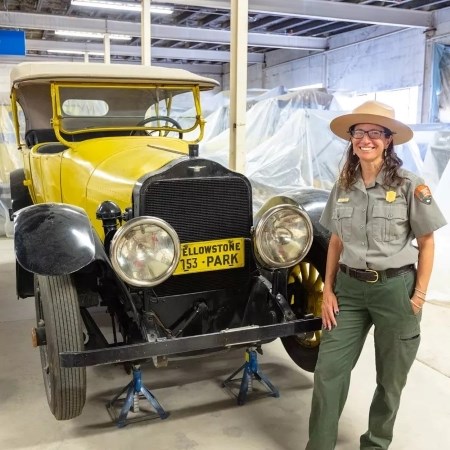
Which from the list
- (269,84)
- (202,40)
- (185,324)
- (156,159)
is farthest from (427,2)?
(185,324)

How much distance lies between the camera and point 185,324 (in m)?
2.69

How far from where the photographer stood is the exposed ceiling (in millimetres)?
10102

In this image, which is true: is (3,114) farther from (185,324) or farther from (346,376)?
(346,376)

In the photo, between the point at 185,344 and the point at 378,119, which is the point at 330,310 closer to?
the point at 185,344

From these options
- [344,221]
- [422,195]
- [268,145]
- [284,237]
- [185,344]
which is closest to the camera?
[422,195]

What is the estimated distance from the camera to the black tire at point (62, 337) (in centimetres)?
240

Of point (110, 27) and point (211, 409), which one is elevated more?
point (110, 27)

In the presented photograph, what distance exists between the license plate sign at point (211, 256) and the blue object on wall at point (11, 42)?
9.06 metres

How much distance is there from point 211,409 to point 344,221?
4.44 feet

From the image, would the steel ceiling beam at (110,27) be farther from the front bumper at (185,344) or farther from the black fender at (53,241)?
the front bumper at (185,344)

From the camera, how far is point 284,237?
273 cm

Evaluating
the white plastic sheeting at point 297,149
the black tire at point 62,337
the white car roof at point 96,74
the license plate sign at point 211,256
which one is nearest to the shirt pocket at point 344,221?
the license plate sign at point 211,256

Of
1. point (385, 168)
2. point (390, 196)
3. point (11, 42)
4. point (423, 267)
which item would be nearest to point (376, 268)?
point (423, 267)

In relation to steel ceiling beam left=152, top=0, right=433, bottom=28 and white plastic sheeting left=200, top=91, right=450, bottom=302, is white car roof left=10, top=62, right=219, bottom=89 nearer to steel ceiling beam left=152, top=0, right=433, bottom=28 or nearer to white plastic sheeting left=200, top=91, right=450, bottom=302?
white plastic sheeting left=200, top=91, right=450, bottom=302
